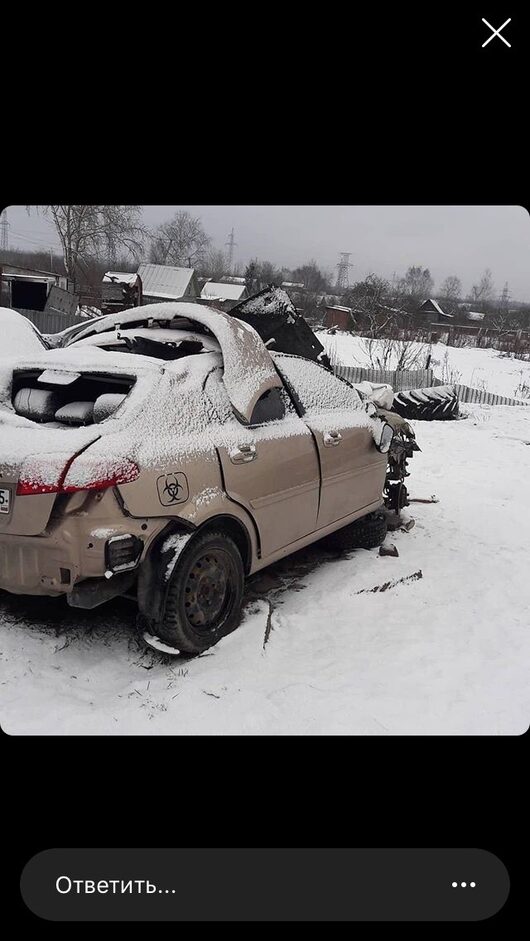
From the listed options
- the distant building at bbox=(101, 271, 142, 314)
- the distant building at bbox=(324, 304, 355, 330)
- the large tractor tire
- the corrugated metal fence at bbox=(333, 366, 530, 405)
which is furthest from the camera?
the corrugated metal fence at bbox=(333, 366, 530, 405)

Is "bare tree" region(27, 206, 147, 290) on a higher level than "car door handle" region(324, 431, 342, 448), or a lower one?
higher

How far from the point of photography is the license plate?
8.02 ft

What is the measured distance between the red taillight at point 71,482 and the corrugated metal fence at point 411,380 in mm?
13249

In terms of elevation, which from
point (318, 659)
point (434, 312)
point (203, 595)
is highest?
point (434, 312)

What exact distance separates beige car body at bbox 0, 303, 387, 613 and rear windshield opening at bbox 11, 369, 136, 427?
0.06 metres

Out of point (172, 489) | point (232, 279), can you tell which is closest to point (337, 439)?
point (232, 279)

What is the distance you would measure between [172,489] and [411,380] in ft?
48.5

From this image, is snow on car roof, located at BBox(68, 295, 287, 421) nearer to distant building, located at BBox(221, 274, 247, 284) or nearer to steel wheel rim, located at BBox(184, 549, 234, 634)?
distant building, located at BBox(221, 274, 247, 284)

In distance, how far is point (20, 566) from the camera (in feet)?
8.17

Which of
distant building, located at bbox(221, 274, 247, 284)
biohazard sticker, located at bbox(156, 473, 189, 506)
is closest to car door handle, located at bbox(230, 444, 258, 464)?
biohazard sticker, located at bbox(156, 473, 189, 506)

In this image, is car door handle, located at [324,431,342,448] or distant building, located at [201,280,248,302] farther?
distant building, located at [201,280,248,302]

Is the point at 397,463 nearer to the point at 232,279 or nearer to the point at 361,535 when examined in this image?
the point at 361,535

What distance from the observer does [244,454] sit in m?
3.09

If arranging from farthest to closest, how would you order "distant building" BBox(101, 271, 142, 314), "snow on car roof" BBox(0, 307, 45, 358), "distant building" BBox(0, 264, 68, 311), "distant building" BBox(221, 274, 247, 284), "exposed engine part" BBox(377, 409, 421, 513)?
"distant building" BBox(0, 264, 68, 311) < "snow on car roof" BBox(0, 307, 45, 358) < "exposed engine part" BBox(377, 409, 421, 513) < "distant building" BBox(101, 271, 142, 314) < "distant building" BBox(221, 274, 247, 284)
